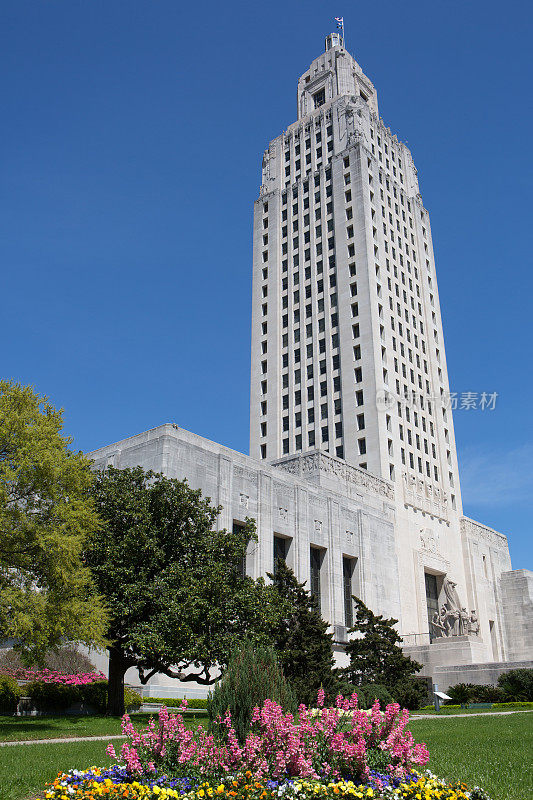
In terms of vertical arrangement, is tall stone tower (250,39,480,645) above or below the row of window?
above

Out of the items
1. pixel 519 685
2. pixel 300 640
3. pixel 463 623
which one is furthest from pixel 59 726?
pixel 463 623

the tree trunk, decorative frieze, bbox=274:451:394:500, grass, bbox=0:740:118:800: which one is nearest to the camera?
grass, bbox=0:740:118:800

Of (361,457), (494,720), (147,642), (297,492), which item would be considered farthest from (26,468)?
(361,457)

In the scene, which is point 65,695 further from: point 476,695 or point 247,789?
point 476,695

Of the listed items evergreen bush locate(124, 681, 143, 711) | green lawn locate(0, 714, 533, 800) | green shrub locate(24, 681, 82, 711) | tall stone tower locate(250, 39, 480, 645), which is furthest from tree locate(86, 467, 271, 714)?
tall stone tower locate(250, 39, 480, 645)

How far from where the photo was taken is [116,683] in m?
30.2

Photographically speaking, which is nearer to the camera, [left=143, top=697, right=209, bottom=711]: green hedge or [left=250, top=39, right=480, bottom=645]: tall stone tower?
[left=143, top=697, right=209, bottom=711]: green hedge

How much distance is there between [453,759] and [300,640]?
17.4 metres

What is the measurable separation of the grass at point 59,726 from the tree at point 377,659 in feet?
33.0

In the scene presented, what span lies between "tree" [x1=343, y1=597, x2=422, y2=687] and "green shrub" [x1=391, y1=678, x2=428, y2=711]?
0.54 metres

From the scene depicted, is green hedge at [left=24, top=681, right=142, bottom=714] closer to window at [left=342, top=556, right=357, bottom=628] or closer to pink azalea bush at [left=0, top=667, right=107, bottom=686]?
pink azalea bush at [left=0, top=667, right=107, bottom=686]

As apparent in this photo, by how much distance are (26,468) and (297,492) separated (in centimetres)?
2991

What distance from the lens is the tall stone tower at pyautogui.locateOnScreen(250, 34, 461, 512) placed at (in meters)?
70.6

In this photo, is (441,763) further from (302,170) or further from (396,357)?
(302,170)
